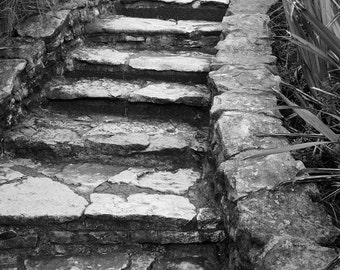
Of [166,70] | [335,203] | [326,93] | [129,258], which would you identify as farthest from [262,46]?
[129,258]

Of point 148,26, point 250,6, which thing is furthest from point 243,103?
point 250,6

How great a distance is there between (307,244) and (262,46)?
170 centimetres

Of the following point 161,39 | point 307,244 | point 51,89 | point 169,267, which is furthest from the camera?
point 161,39

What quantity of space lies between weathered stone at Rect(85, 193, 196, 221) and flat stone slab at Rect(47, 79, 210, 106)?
0.74 m

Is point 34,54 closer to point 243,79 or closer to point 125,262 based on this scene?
point 243,79

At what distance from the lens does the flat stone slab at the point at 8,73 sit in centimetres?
241

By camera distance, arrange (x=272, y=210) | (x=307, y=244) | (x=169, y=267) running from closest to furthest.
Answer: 1. (x=307, y=244)
2. (x=272, y=210)
3. (x=169, y=267)

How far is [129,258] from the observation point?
197 centimetres

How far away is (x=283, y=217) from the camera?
159 centimetres

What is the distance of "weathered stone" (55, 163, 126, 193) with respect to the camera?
7.30 feet

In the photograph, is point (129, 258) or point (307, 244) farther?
point (129, 258)

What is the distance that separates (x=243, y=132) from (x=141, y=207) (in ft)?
1.79

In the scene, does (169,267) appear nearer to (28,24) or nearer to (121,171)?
(121,171)

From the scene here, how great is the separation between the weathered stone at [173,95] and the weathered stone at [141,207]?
73 cm
